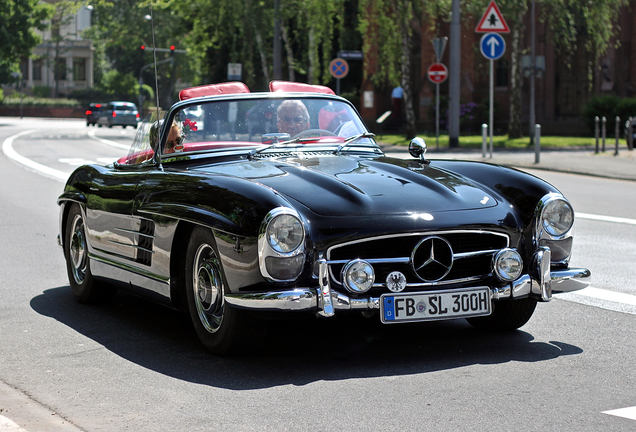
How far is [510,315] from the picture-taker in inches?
227

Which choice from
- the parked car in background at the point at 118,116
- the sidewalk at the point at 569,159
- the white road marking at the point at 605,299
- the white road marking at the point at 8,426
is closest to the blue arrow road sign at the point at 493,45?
the sidewalk at the point at 569,159

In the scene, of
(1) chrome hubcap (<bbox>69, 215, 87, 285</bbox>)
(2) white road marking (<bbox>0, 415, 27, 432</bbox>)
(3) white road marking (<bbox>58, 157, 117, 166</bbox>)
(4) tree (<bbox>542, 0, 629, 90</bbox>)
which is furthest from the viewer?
(4) tree (<bbox>542, 0, 629, 90</bbox>)

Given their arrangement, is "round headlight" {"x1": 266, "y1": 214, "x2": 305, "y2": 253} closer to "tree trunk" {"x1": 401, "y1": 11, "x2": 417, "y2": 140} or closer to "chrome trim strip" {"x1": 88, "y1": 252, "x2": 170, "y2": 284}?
"chrome trim strip" {"x1": 88, "y1": 252, "x2": 170, "y2": 284}

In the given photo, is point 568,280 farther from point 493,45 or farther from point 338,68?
point 338,68

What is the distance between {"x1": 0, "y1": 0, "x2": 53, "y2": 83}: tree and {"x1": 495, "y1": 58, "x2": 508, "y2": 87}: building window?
3692 cm

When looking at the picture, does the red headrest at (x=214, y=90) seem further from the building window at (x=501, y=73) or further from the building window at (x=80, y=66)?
the building window at (x=80, y=66)

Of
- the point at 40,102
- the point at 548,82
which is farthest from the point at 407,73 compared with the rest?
the point at 40,102

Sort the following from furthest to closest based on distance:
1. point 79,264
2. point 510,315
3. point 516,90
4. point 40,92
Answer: point 40,92
point 516,90
point 79,264
point 510,315

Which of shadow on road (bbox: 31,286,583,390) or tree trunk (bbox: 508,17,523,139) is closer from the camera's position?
shadow on road (bbox: 31,286,583,390)

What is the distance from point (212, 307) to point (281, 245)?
2.21 feet

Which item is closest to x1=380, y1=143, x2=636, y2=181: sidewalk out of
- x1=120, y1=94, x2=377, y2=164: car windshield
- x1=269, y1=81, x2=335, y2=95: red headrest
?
x1=269, y1=81, x2=335, y2=95: red headrest

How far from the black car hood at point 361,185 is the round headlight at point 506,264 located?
30 cm

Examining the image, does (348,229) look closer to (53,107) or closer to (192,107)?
(192,107)

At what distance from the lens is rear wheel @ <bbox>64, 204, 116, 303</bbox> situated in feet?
22.6
